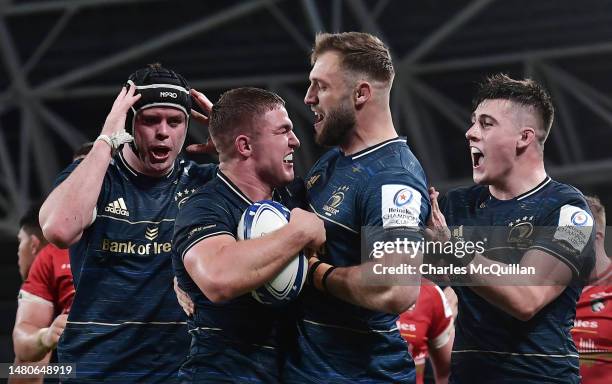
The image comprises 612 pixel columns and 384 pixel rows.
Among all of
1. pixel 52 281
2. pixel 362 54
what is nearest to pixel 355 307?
pixel 362 54

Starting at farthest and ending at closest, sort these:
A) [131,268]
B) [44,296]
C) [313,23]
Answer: [313,23], [44,296], [131,268]

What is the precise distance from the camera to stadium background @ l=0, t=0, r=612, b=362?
9.91 m

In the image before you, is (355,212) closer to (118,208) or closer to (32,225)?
(118,208)

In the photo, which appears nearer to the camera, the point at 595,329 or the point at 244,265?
the point at 244,265

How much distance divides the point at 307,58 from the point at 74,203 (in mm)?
7369

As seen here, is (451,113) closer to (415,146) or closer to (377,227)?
(415,146)

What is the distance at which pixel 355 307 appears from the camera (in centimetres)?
304

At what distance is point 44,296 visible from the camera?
493 centimetres

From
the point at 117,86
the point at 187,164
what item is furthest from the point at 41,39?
the point at 187,164

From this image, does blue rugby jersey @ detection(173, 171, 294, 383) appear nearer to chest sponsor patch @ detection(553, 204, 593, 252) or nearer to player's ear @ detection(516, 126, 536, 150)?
chest sponsor patch @ detection(553, 204, 593, 252)

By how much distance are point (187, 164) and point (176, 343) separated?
0.80 meters

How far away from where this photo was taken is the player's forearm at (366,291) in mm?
2836

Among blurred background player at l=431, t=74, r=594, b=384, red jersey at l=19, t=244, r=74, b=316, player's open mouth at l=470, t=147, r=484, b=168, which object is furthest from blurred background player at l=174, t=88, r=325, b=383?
red jersey at l=19, t=244, r=74, b=316

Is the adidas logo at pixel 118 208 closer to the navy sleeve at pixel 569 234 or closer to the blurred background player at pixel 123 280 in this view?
the blurred background player at pixel 123 280
